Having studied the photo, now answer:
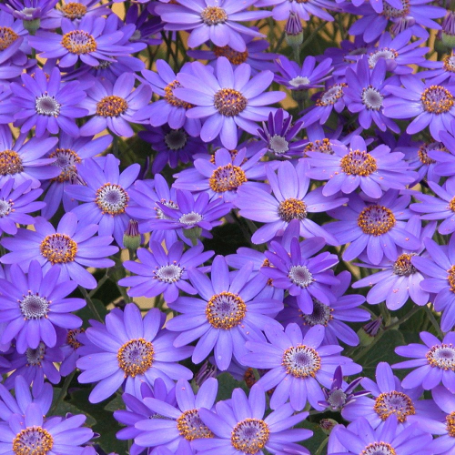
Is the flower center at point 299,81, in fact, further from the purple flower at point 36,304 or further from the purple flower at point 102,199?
the purple flower at point 36,304

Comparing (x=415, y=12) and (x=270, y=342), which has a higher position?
(x=415, y=12)

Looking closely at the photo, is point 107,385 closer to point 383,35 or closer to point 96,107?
point 96,107

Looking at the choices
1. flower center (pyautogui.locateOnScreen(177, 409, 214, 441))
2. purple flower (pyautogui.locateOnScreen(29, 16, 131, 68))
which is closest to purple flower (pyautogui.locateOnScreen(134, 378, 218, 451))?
flower center (pyautogui.locateOnScreen(177, 409, 214, 441))

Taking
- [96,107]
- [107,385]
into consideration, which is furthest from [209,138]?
[107,385]

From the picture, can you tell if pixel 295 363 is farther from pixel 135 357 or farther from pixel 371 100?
pixel 371 100

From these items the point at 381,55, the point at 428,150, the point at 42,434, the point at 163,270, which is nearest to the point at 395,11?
the point at 381,55

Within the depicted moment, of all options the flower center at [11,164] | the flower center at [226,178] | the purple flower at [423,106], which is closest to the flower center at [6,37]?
the flower center at [11,164]
